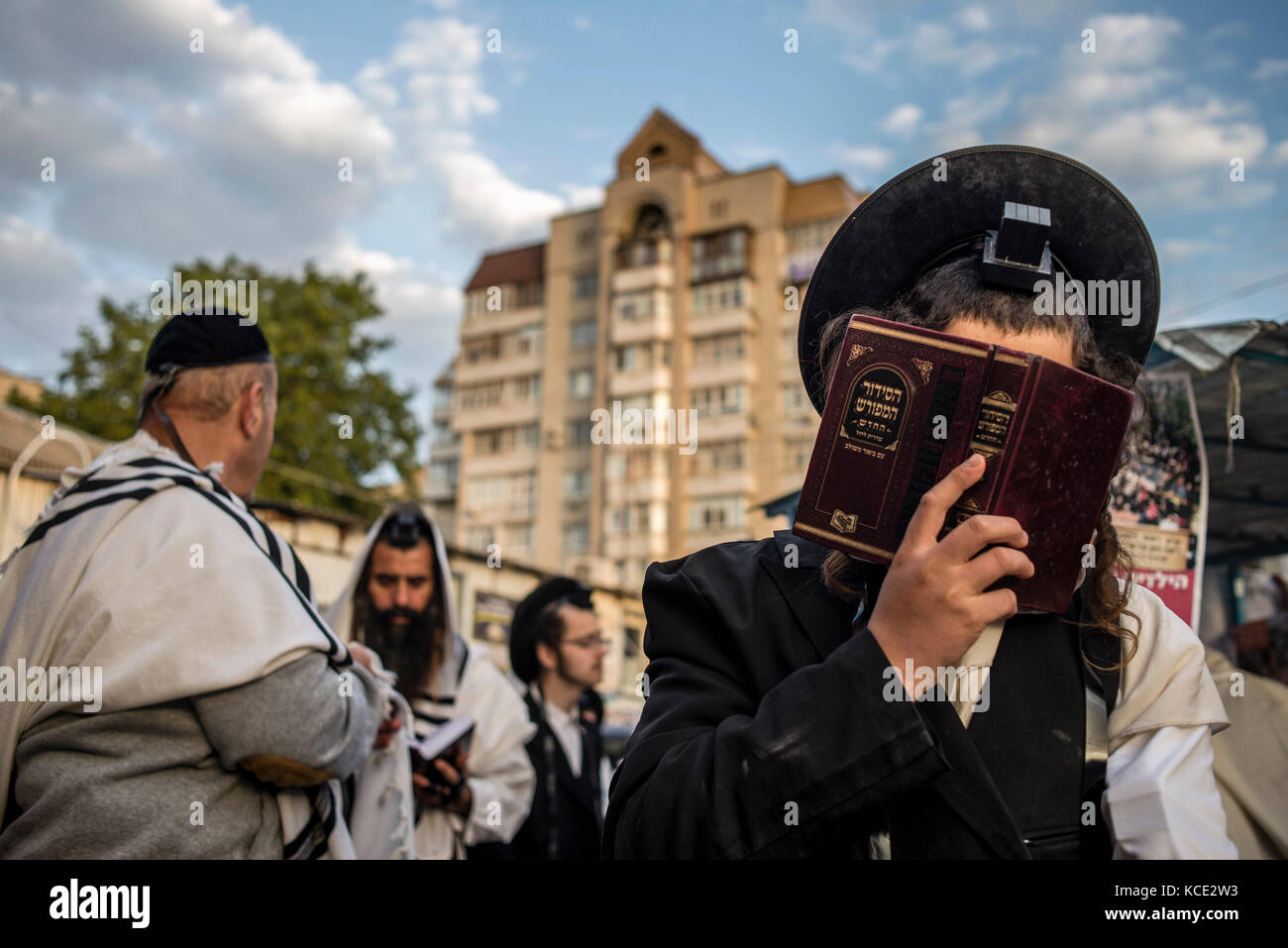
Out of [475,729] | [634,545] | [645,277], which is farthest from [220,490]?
[645,277]

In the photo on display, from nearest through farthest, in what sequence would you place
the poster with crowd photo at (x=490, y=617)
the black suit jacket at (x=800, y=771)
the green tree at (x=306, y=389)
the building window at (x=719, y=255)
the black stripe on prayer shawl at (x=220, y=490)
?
the black suit jacket at (x=800, y=771)
the black stripe on prayer shawl at (x=220, y=490)
the poster with crowd photo at (x=490, y=617)
the green tree at (x=306, y=389)
the building window at (x=719, y=255)

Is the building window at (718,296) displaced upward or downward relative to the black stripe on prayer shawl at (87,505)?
upward

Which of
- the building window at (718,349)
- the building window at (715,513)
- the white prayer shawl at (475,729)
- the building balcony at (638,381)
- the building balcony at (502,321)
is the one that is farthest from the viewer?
the building balcony at (502,321)

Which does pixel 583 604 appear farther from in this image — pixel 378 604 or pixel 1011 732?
pixel 1011 732

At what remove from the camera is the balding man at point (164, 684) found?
229 centimetres

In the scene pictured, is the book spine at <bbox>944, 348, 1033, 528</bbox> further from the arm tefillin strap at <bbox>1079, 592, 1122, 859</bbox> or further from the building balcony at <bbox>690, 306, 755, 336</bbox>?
the building balcony at <bbox>690, 306, 755, 336</bbox>

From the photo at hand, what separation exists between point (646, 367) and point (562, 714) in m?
43.6

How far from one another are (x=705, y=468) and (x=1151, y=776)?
151ft

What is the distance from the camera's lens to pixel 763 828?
1229mm

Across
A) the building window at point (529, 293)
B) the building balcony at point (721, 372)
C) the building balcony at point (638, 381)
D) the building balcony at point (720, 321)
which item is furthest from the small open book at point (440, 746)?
the building window at point (529, 293)

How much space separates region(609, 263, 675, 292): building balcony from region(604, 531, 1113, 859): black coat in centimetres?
4901

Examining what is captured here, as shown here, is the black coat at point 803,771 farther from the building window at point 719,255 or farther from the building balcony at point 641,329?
the building balcony at point 641,329

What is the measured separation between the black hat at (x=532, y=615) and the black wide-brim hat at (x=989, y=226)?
17.4 feet
